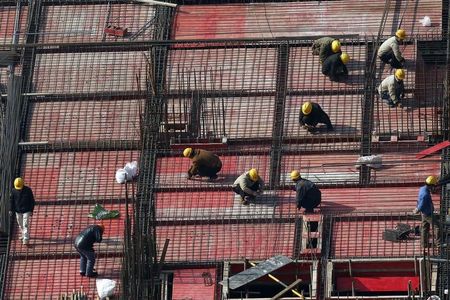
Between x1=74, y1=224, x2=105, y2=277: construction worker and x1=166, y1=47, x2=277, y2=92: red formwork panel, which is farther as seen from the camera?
x1=166, y1=47, x2=277, y2=92: red formwork panel

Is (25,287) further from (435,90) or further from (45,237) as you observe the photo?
→ (435,90)

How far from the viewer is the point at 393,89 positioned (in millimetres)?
75750

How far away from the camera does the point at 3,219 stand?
74.9 metres

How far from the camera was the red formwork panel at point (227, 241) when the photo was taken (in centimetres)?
7306

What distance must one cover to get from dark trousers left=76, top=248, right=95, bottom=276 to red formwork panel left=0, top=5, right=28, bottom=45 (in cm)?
973

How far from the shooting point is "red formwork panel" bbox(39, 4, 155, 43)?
79.8 metres

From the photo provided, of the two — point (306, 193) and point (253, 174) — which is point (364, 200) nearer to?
point (306, 193)

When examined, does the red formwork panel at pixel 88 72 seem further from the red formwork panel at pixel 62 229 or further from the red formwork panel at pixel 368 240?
the red formwork panel at pixel 368 240

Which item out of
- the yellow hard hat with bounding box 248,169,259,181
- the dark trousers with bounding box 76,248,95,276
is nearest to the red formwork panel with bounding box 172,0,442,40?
the yellow hard hat with bounding box 248,169,259,181

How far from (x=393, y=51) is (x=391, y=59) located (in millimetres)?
337

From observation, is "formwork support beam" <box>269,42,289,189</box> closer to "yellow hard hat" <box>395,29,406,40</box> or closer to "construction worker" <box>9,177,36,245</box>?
"yellow hard hat" <box>395,29,406,40</box>

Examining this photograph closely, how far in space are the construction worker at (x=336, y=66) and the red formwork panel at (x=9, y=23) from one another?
9619mm

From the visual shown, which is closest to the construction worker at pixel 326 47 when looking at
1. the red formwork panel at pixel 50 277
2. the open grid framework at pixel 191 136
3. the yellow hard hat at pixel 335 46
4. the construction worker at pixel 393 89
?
the yellow hard hat at pixel 335 46

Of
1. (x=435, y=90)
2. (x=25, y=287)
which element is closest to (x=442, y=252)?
(x=435, y=90)
